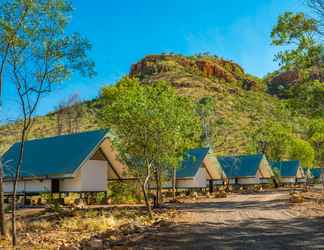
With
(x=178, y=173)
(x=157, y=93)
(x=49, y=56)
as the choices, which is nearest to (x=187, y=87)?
Answer: (x=178, y=173)

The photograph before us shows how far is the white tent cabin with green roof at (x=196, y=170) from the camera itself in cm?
4681

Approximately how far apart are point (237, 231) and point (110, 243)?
14.7 ft

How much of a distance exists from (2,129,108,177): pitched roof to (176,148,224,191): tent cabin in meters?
15.4

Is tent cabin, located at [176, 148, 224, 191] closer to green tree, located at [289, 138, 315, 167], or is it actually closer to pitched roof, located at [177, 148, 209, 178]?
Result: pitched roof, located at [177, 148, 209, 178]

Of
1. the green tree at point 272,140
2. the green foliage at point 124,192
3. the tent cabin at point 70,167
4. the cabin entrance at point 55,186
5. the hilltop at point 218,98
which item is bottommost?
the green foliage at point 124,192

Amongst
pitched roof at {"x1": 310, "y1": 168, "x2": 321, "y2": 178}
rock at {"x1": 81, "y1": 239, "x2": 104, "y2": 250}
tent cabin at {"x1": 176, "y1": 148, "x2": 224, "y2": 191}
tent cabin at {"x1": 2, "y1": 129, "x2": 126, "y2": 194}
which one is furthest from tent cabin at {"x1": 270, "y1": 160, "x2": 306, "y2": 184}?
rock at {"x1": 81, "y1": 239, "x2": 104, "y2": 250}

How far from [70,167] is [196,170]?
20820 millimetres

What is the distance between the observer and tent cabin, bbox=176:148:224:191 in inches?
1843

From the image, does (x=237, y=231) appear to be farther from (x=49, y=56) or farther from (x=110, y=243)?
(x=49, y=56)

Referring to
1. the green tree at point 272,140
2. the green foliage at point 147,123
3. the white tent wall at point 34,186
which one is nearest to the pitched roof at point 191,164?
the white tent wall at point 34,186

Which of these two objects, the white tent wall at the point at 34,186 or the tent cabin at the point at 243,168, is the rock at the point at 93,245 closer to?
the white tent wall at the point at 34,186

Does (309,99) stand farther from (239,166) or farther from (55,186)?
(239,166)

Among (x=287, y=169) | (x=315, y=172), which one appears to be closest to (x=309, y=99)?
(x=287, y=169)

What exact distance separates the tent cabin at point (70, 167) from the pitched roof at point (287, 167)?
4938cm
